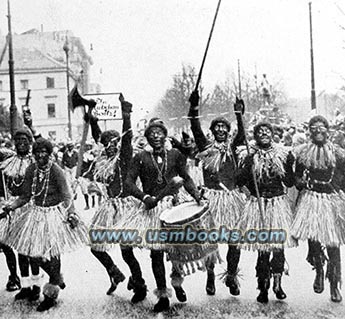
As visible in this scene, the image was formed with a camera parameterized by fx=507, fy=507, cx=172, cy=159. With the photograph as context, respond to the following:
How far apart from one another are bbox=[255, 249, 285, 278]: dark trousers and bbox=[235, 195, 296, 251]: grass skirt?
0.11 m

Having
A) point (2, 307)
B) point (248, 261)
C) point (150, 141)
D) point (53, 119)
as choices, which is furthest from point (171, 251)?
point (53, 119)

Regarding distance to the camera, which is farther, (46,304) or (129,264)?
(129,264)

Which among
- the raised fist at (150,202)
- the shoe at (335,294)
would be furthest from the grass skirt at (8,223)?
the shoe at (335,294)

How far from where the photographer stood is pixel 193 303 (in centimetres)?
521

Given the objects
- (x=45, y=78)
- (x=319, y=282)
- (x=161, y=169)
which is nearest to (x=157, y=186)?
(x=161, y=169)

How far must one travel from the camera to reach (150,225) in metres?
5.06

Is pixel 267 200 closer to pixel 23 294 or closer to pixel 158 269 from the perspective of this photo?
pixel 158 269

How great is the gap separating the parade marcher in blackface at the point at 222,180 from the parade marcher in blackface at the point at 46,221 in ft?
4.79

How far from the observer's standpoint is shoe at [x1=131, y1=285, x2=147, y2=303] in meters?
5.34

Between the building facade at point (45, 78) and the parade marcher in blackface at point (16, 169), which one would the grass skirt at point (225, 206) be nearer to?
the parade marcher in blackface at point (16, 169)

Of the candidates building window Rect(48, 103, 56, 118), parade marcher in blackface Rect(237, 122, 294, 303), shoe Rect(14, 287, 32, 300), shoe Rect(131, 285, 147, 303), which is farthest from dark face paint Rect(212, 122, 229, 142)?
building window Rect(48, 103, 56, 118)

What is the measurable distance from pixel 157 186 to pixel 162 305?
3.90 ft

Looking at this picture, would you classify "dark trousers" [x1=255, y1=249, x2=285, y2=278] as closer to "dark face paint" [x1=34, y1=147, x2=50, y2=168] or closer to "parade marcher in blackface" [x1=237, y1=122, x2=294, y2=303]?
"parade marcher in blackface" [x1=237, y1=122, x2=294, y2=303]

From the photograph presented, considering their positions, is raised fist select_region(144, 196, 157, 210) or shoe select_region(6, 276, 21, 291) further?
shoe select_region(6, 276, 21, 291)
